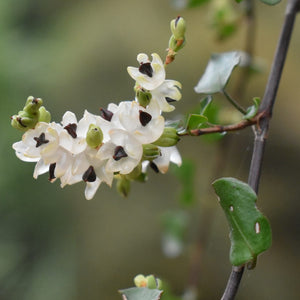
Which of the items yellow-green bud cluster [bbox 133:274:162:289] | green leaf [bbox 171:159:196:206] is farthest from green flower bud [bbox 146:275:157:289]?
green leaf [bbox 171:159:196:206]

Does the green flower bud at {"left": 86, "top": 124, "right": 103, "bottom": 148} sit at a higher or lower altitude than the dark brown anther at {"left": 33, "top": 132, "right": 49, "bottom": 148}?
higher

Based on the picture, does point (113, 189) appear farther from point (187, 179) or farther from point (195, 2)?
point (195, 2)

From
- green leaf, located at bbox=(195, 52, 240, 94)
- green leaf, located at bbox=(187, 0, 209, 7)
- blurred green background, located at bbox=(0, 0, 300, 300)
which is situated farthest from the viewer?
Result: blurred green background, located at bbox=(0, 0, 300, 300)

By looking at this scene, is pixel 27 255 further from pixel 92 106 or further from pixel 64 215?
pixel 92 106

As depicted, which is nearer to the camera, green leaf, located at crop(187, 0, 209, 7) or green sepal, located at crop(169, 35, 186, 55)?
green sepal, located at crop(169, 35, 186, 55)

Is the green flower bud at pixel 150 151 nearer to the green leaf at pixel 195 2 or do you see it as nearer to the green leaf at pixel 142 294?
the green leaf at pixel 142 294

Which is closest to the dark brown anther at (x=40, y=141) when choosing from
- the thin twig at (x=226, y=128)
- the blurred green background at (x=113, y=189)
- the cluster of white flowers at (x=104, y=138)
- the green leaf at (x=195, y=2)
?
the cluster of white flowers at (x=104, y=138)

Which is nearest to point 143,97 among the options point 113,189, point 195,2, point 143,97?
point 143,97

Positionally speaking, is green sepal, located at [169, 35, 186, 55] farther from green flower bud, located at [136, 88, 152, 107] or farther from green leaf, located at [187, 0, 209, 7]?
green leaf, located at [187, 0, 209, 7]
